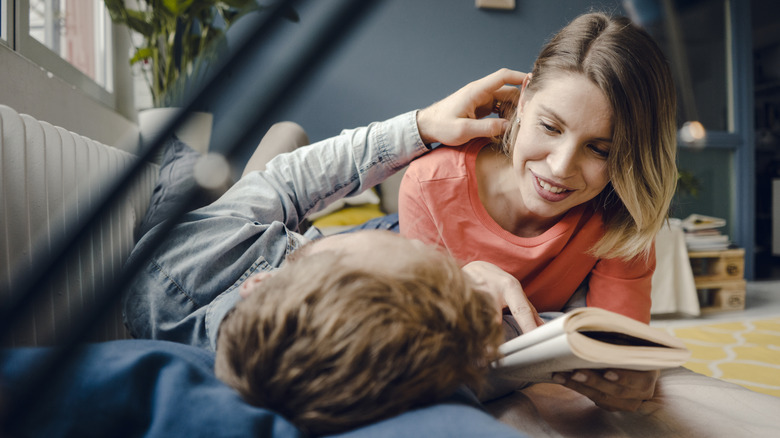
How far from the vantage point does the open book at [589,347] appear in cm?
45

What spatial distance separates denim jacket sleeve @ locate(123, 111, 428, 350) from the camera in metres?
0.70

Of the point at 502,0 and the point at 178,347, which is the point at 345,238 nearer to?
the point at 178,347

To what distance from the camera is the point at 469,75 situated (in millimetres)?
3066

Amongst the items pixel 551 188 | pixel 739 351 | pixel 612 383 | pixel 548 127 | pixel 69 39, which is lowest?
pixel 739 351

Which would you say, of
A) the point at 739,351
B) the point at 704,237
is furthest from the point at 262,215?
the point at 704,237

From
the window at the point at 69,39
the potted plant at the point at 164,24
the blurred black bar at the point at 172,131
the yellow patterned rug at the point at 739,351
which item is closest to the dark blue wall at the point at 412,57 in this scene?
the potted plant at the point at 164,24

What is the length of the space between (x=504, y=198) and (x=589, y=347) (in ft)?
2.23

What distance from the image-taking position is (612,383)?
0.60m

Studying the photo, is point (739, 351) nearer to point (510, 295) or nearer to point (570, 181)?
point (570, 181)

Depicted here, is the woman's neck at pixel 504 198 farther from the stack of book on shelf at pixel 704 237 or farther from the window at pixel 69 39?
the stack of book on shelf at pixel 704 237

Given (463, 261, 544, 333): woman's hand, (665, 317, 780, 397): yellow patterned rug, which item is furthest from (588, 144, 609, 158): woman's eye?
(665, 317, 780, 397): yellow patterned rug

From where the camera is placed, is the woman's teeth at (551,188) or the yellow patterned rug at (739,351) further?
the yellow patterned rug at (739,351)

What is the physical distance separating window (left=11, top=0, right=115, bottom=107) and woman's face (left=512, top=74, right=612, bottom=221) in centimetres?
126

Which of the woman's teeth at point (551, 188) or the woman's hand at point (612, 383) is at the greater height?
the woman's teeth at point (551, 188)
